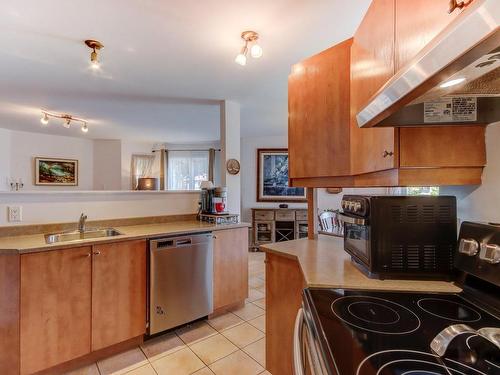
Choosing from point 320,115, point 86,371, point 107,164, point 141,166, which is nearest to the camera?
point 320,115

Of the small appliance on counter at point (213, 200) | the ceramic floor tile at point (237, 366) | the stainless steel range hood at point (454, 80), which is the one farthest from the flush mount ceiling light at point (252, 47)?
the ceramic floor tile at point (237, 366)

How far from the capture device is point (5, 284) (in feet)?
5.16

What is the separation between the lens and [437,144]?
0.94m

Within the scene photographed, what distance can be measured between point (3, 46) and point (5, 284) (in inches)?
65.9

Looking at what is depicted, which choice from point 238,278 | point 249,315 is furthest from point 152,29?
point 249,315

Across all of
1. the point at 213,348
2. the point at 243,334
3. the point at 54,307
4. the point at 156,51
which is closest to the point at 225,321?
the point at 243,334

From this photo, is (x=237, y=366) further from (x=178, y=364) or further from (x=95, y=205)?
(x=95, y=205)

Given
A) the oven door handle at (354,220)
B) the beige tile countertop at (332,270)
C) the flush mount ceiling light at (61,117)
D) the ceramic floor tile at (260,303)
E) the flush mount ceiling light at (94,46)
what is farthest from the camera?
the flush mount ceiling light at (61,117)

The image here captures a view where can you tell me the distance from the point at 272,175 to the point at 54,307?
421cm

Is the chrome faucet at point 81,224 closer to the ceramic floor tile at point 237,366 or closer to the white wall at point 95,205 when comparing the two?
the white wall at point 95,205

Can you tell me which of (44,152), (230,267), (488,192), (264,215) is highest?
(44,152)

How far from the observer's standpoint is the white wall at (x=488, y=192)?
955 millimetres

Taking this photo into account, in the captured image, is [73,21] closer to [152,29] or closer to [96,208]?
[152,29]

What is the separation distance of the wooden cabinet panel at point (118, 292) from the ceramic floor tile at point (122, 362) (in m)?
0.12
